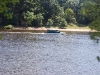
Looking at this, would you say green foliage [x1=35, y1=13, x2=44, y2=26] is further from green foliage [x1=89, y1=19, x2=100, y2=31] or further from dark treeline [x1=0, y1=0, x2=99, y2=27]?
green foliage [x1=89, y1=19, x2=100, y2=31]

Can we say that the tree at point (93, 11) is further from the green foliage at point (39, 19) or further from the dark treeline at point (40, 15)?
the green foliage at point (39, 19)

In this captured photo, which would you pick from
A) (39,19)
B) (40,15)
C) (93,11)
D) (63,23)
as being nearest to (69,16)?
(63,23)

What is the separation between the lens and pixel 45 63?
3278 centimetres

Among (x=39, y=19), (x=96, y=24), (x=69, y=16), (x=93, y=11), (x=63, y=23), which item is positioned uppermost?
(x=93, y=11)

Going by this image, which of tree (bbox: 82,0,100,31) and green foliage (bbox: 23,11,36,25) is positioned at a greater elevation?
tree (bbox: 82,0,100,31)

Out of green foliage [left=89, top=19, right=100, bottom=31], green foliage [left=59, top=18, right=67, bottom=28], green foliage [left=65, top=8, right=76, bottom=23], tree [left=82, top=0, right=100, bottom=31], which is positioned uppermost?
tree [left=82, top=0, right=100, bottom=31]

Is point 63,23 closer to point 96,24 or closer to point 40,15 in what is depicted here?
point 40,15

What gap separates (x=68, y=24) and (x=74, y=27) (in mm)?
2843

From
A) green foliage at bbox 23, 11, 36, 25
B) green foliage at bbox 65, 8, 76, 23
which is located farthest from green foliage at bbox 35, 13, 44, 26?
green foliage at bbox 65, 8, 76, 23

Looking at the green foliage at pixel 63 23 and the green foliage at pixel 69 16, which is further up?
the green foliage at pixel 69 16

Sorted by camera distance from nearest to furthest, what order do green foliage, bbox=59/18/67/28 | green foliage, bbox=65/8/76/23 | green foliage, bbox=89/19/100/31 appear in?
1. green foliage, bbox=89/19/100/31
2. green foliage, bbox=59/18/67/28
3. green foliage, bbox=65/8/76/23

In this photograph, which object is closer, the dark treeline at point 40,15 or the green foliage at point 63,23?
the dark treeline at point 40,15

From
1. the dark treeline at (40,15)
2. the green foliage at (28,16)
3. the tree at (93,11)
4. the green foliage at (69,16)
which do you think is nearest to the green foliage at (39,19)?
the dark treeline at (40,15)

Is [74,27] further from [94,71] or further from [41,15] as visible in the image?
[94,71]
